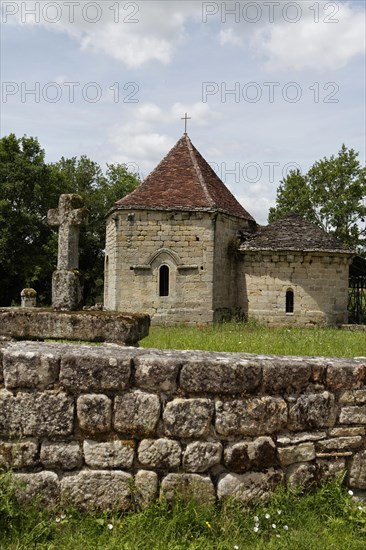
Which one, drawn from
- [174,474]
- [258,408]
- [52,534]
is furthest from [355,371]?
[52,534]

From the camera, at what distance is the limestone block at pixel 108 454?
321 centimetres

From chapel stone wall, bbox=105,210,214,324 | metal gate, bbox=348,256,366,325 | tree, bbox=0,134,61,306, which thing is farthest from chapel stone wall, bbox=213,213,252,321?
tree, bbox=0,134,61,306

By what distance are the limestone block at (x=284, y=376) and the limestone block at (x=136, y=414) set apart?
76 centimetres

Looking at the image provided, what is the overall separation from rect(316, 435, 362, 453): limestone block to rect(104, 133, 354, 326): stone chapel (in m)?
14.5

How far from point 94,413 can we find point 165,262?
1525 centimetres

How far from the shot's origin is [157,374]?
129 inches

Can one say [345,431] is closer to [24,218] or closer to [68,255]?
[68,255]

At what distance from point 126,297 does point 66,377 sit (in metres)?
15.4

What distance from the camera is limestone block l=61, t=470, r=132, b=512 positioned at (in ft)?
10.4

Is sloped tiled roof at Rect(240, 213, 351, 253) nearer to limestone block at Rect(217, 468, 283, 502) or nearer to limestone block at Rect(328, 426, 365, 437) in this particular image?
limestone block at Rect(328, 426, 365, 437)

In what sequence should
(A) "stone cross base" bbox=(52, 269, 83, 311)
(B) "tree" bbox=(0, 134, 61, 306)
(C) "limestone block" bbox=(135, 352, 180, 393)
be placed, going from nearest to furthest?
(C) "limestone block" bbox=(135, 352, 180, 393)
(A) "stone cross base" bbox=(52, 269, 83, 311)
(B) "tree" bbox=(0, 134, 61, 306)

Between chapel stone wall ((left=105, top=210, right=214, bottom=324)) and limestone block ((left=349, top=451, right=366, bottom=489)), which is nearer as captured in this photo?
limestone block ((left=349, top=451, right=366, bottom=489))

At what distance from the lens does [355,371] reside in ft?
11.5

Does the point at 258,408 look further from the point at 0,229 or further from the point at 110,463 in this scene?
the point at 0,229
